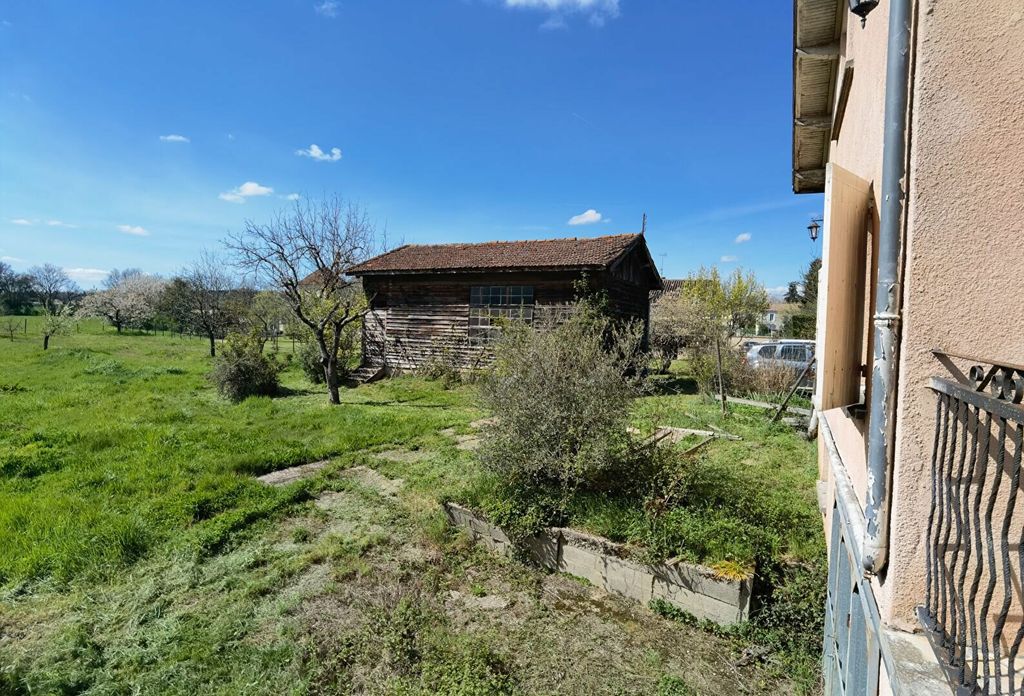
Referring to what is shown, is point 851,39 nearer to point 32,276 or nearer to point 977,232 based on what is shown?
point 977,232

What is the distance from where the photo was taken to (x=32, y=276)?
47000 millimetres

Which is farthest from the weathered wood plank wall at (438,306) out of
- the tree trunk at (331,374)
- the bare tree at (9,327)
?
the bare tree at (9,327)

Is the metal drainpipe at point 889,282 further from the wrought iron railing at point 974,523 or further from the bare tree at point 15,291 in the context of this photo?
the bare tree at point 15,291

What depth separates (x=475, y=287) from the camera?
1588 cm

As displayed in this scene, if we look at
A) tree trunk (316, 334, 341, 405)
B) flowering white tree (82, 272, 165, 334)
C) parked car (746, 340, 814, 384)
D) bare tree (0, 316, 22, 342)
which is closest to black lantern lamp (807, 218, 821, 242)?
parked car (746, 340, 814, 384)

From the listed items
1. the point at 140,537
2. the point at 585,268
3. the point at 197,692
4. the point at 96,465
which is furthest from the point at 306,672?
the point at 585,268

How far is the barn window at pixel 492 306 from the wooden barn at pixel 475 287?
3cm

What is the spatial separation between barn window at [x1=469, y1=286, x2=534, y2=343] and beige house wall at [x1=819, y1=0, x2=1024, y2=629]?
13253mm

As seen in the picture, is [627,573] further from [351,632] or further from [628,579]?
[351,632]

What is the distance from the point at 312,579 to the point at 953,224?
15.7 feet

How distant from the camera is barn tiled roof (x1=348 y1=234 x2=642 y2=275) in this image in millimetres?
14359

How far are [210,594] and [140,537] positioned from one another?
4.78 ft

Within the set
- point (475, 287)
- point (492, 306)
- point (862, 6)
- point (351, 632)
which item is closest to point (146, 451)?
point (351, 632)

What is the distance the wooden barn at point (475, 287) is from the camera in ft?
47.6
